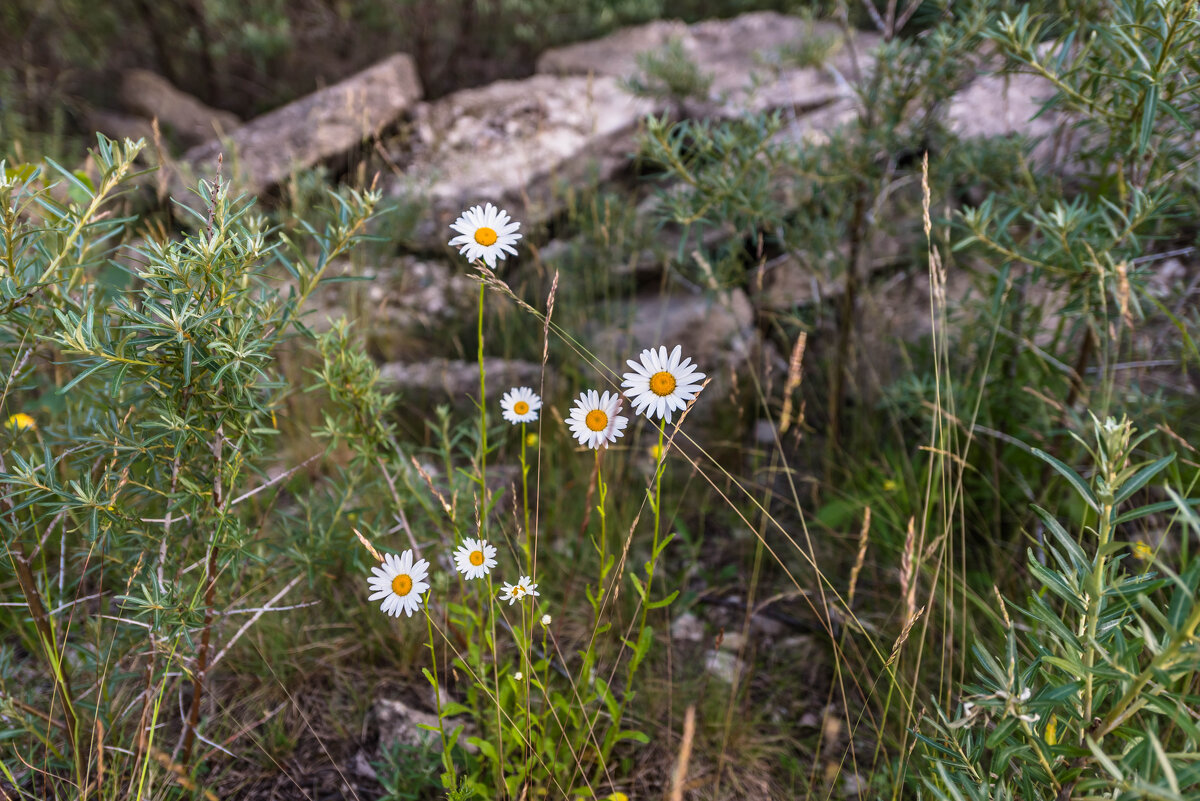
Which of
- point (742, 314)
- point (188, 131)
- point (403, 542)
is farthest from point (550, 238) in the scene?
point (188, 131)

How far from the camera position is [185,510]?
1442mm

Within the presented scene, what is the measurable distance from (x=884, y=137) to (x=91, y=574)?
8.97 feet

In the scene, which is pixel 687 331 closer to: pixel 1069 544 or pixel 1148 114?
pixel 1148 114

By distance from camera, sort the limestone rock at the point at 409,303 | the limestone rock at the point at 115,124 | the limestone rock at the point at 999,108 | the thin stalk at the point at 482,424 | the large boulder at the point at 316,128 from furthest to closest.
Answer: the limestone rock at the point at 115,124, the large boulder at the point at 316,128, the limestone rock at the point at 409,303, the limestone rock at the point at 999,108, the thin stalk at the point at 482,424

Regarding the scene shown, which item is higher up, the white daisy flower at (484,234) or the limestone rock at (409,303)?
the white daisy flower at (484,234)

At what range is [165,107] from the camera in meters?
6.14

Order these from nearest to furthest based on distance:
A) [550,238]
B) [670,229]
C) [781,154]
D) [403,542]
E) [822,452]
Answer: [403,542]
[781,154]
[822,452]
[670,229]
[550,238]

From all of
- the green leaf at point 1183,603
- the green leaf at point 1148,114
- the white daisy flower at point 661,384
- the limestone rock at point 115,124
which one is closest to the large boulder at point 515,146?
the green leaf at point 1148,114

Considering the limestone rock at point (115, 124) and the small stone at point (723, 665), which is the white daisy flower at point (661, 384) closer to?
the small stone at point (723, 665)

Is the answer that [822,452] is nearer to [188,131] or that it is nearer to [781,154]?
[781,154]

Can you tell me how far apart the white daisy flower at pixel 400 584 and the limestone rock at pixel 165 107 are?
5.98m

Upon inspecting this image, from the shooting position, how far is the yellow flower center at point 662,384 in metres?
1.22

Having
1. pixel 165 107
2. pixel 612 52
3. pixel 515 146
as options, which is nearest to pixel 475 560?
pixel 515 146

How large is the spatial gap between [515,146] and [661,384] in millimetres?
3153
